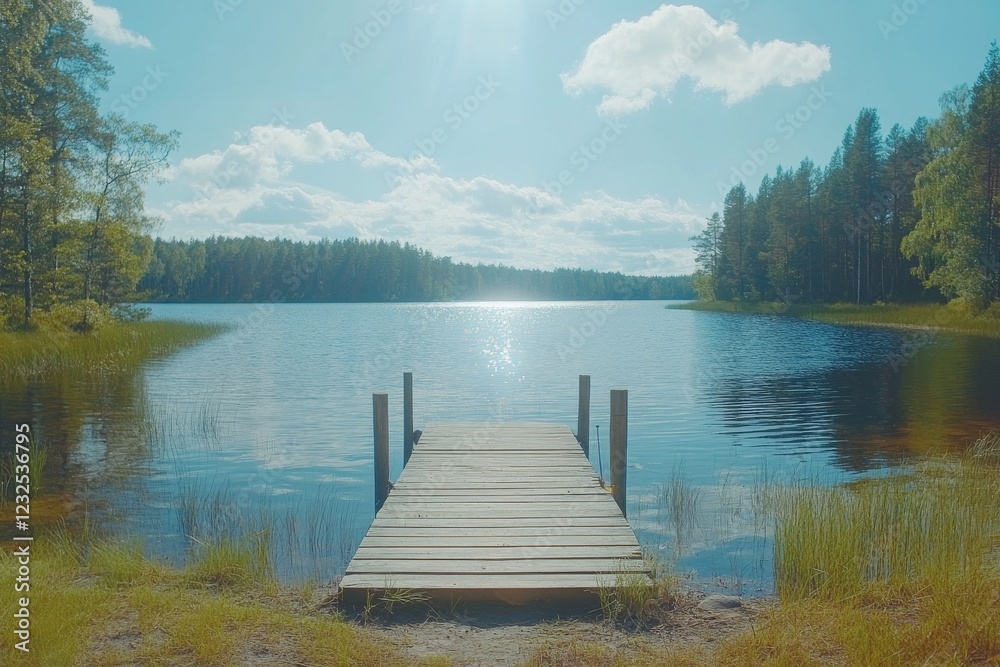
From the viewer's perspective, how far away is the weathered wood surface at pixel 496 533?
19.6 ft

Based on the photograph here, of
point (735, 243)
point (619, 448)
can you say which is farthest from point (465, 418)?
point (735, 243)

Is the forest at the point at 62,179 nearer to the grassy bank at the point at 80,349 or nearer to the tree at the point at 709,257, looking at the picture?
the grassy bank at the point at 80,349

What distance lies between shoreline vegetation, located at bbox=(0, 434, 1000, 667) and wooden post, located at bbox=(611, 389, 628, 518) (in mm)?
2280

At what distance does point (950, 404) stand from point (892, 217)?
50.5 meters

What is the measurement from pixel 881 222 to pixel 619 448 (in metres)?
62.3

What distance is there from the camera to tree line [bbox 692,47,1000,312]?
41031mm

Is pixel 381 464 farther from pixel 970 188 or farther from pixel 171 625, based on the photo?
pixel 970 188

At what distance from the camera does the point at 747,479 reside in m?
11.9

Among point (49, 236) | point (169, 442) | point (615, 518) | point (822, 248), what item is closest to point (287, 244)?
point (822, 248)

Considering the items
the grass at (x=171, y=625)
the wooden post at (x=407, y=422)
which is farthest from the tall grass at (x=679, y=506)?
the grass at (x=171, y=625)

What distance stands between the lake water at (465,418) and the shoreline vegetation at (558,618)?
3.47ft

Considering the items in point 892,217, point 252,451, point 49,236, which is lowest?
point 252,451

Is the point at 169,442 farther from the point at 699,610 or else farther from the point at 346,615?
the point at 699,610

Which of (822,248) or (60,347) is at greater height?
(822,248)
